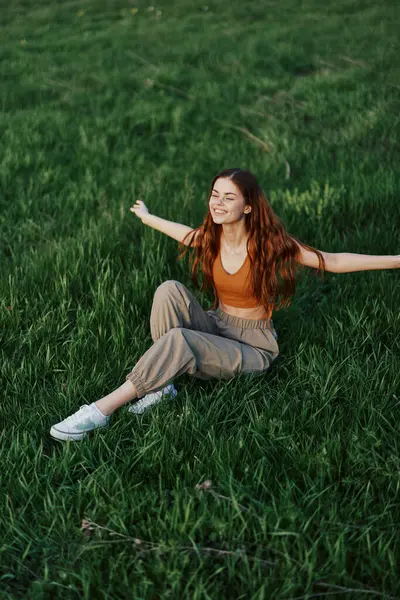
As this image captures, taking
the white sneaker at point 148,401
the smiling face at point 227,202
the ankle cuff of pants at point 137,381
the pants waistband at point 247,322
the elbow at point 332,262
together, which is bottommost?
the white sneaker at point 148,401

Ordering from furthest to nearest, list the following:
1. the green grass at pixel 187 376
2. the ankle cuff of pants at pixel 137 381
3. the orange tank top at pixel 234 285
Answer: the orange tank top at pixel 234 285, the ankle cuff of pants at pixel 137 381, the green grass at pixel 187 376

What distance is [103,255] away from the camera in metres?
3.47

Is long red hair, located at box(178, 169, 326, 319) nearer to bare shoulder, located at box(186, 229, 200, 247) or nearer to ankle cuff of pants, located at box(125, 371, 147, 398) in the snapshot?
bare shoulder, located at box(186, 229, 200, 247)

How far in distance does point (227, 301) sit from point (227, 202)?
1.53 ft

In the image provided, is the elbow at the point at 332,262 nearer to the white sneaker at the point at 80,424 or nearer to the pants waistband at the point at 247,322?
the pants waistband at the point at 247,322

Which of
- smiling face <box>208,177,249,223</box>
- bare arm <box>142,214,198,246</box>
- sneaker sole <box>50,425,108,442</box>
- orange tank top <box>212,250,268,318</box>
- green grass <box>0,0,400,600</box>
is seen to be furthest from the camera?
bare arm <box>142,214,198,246</box>

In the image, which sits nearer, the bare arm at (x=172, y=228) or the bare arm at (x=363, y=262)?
the bare arm at (x=363, y=262)

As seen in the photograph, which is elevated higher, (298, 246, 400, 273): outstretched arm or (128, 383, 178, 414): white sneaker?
(298, 246, 400, 273): outstretched arm

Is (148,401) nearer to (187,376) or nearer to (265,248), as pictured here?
(187,376)

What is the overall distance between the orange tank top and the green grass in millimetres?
334

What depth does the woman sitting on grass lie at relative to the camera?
7.89 feet

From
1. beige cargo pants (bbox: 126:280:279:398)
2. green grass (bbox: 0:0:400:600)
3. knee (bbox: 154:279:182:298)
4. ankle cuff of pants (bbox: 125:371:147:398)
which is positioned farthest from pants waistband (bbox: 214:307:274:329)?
ankle cuff of pants (bbox: 125:371:147:398)

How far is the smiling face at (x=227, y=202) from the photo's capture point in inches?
100

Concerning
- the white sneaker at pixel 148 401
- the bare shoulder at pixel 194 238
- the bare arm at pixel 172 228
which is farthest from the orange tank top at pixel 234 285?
the white sneaker at pixel 148 401
